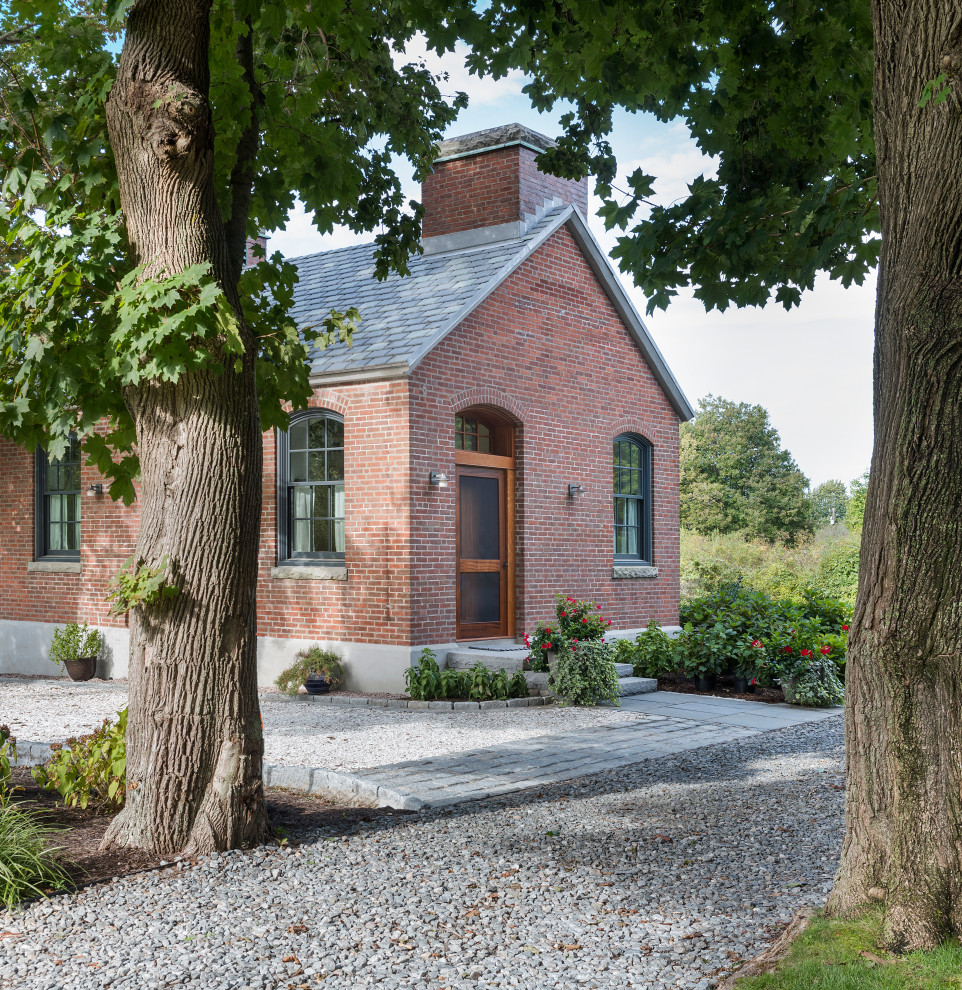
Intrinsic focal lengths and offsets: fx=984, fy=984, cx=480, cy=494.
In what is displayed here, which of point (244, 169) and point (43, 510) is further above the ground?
point (244, 169)

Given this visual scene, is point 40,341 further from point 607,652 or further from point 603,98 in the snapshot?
point 607,652

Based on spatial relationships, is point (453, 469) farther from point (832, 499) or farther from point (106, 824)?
point (832, 499)

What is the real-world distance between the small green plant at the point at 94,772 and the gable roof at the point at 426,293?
6795 mm

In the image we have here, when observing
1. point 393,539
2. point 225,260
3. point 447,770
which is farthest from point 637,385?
point 225,260

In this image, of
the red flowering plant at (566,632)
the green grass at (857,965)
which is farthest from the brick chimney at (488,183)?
the green grass at (857,965)

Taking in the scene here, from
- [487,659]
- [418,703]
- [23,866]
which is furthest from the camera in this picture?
[487,659]

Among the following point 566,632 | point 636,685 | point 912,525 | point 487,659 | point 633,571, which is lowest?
point 636,685

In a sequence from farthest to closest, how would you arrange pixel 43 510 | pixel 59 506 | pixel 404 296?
pixel 43 510 < pixel 59 506 < pixel 404 296

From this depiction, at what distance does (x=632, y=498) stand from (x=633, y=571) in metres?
1.24

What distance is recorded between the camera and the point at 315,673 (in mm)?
12086

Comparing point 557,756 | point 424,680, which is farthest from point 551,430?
point 557,756

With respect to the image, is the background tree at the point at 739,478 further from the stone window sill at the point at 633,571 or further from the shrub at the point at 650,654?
the shrub at the point at 650,654

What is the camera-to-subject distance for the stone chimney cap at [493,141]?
13812 mm

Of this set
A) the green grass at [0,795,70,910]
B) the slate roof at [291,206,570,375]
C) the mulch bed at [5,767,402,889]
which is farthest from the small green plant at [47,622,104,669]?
the green grass at [0,795,70,910]
